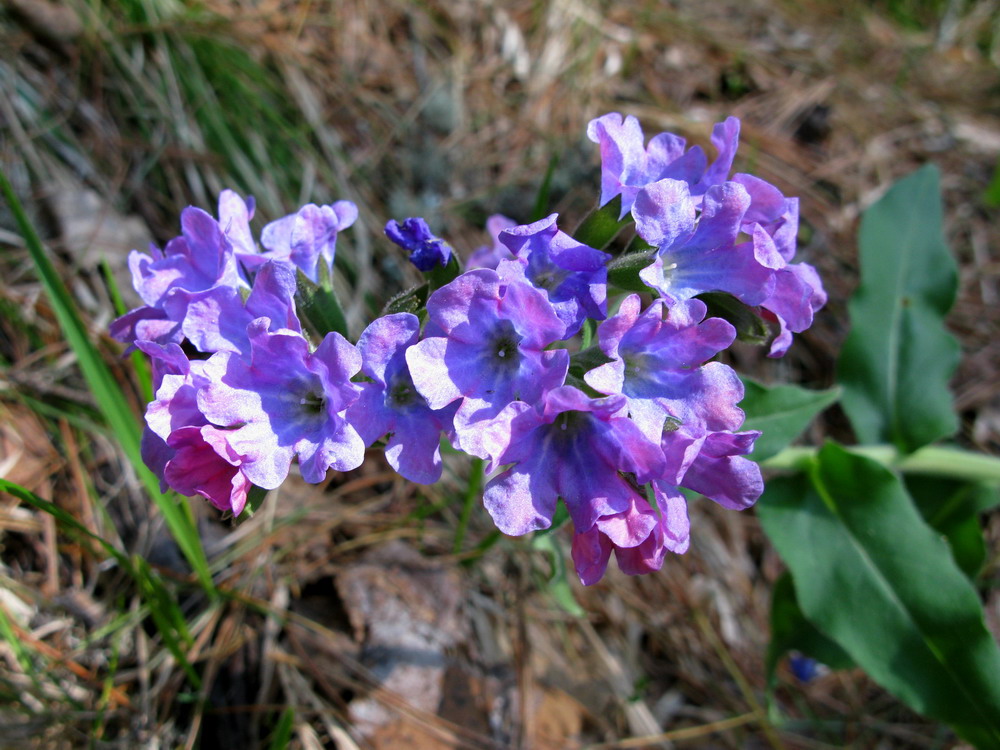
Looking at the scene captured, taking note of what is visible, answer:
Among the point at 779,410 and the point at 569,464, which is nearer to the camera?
the point at 569,464

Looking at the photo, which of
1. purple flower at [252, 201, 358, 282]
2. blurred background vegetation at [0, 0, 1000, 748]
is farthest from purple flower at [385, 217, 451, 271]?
blurred background vegetation at [0, 0, 1000, 748]

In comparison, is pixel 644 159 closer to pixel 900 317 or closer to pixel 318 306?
pixel 318 306

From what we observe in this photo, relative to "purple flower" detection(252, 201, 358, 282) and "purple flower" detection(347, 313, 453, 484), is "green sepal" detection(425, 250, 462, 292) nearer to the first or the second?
"purple flower" detection(252, 201, 358, 282)

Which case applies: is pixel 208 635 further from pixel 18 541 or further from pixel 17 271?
pixel 17 271

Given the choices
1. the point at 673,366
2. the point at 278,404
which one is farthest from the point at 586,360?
the point at 278,404

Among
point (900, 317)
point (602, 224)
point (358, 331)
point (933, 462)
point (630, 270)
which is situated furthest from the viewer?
point (358, 331)

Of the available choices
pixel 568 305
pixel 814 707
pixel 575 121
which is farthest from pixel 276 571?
pixel 575 121
